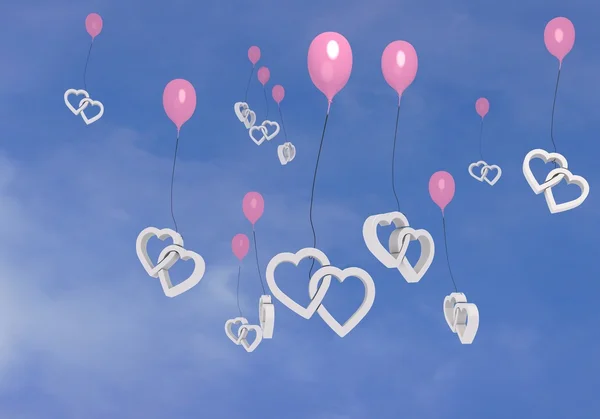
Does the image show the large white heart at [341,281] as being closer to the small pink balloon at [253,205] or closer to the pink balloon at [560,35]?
the small pink balloon at [253,205]

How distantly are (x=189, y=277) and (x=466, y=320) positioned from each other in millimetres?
1801

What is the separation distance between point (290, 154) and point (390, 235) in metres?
3.16

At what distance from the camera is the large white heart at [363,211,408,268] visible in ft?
15.7

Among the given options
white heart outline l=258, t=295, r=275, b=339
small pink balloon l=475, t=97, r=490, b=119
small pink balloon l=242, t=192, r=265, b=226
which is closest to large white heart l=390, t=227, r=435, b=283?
white heart outline l=258, t=295, r=275, b=339

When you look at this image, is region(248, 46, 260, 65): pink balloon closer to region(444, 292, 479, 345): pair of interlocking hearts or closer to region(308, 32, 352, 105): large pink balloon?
region(444, 292, 479, 345): pair of interlocking hearts

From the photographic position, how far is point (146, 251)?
5.62 meters

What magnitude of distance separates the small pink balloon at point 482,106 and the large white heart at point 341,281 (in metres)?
3.66

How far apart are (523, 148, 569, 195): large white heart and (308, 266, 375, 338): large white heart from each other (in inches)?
60.4

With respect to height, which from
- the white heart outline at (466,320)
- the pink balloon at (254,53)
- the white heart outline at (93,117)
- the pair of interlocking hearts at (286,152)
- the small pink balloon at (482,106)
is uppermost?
the small pink balloon at (482,106)

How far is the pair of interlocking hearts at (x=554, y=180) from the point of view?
5727 millimetres

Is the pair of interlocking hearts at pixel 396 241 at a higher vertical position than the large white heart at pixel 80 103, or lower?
lower

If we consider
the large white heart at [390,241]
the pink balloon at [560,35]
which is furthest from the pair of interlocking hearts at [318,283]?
the pink balloon at [560,35]

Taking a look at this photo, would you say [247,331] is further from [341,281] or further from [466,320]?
[341,281]

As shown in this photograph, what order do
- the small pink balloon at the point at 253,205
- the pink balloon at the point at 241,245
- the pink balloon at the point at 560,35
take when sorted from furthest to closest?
1. the pink balloon at the point at 241,245
2. the small pink balloon at the point at 253,205
3. the pink balloon at the point at 560,35
